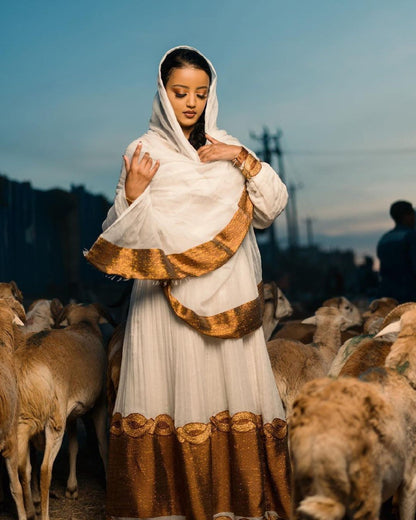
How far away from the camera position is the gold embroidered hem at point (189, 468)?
4062 millimetres

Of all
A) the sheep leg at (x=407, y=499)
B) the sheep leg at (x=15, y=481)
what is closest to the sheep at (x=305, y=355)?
the sheep leg at (x=15, y=481)

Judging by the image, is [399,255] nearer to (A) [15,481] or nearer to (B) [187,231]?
(B) [187,231]

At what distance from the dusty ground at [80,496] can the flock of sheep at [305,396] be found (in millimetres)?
118

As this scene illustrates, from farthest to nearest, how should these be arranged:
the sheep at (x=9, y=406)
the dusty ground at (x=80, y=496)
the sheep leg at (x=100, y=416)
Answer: the sheep leg at (x=100, y=416)
the dusty ground at (x=80, y=496)
the sheep at (x=9, y=406)

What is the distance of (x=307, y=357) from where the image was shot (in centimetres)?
579

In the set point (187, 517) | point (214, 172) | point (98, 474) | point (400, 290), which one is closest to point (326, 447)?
point (187, 517)

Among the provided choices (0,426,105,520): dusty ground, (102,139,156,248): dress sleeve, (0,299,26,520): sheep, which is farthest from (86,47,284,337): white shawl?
(0,426,105,520): dusty ground

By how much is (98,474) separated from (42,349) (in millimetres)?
1602

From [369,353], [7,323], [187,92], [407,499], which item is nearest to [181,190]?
[187,92]

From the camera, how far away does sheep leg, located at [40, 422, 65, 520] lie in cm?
487

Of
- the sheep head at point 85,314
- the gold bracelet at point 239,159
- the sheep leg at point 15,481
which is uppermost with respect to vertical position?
the gold bracelet at point 239,159

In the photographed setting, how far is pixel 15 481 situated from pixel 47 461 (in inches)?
10.5

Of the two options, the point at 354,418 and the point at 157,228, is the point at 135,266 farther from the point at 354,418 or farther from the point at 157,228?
the point at 354,418

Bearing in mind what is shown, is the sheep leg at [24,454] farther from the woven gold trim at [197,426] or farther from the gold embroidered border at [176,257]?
the gold embroidered border at [176,257]
